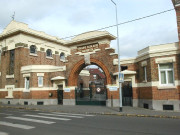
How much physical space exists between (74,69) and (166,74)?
36.5ft

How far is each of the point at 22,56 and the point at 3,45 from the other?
5.71 meters

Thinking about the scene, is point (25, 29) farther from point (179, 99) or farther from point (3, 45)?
point (179, 99)

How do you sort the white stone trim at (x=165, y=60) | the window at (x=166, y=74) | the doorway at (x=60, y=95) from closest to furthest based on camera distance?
the white stone trim at (x=165, y=60)
the window at (x=166, y=74)
the doorway at (x=60, y=95)

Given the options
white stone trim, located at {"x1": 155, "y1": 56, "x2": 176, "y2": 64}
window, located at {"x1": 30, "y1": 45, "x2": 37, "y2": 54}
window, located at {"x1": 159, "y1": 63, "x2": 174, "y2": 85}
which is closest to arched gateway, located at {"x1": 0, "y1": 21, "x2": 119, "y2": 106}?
window, located at {"x1": 30, "y1": 45, "x2": 37, "y2": 54}

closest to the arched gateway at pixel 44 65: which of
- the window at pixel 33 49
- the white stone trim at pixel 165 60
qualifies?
the window at pixel 33 49

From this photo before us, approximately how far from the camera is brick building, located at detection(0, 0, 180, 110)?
48.7 feet

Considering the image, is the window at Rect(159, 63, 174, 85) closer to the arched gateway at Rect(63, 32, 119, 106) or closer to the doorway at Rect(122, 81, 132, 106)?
the doorway at Rect(122, 81, 132, 106)

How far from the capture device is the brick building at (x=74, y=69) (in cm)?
1484

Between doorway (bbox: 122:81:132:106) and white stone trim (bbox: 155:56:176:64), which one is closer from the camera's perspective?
white stone trim (bbox: 155:56:176:64)

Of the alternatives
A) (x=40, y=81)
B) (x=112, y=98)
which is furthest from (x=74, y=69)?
(x=112, y=98)

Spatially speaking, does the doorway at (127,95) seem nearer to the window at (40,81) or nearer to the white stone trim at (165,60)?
the white stone trim at (165,60)

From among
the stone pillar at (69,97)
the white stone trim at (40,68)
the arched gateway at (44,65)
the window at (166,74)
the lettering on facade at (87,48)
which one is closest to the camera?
the window at (166,74)

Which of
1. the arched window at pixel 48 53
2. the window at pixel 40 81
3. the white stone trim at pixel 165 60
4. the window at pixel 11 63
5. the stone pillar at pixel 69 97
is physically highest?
the arched window at pixel 48 53

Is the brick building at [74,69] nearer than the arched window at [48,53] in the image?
Yes
